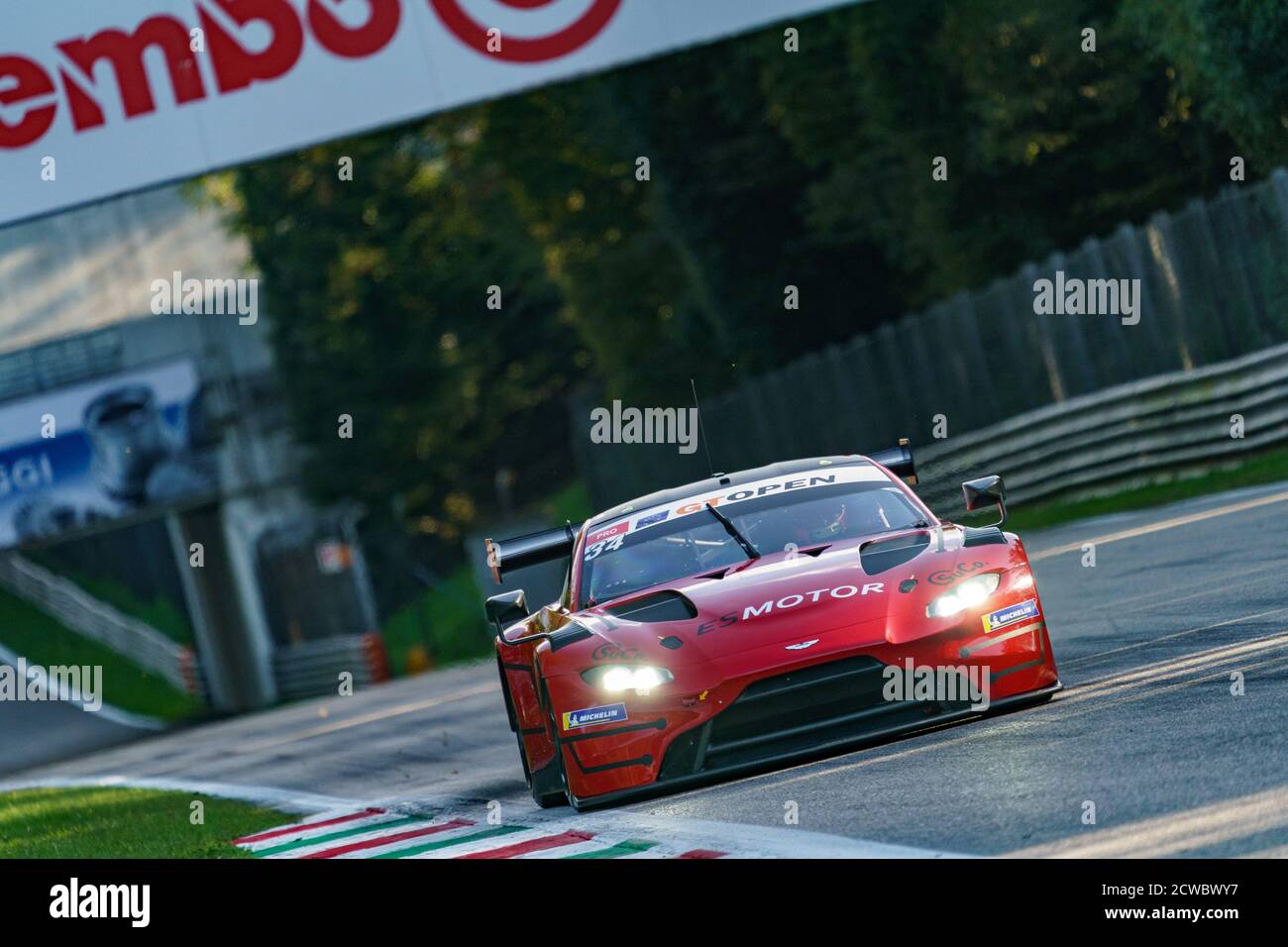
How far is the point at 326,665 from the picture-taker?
40.2m

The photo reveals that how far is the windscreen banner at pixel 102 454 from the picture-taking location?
1443 inches

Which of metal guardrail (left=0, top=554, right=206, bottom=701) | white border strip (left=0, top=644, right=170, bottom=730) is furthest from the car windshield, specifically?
metal guardrail (left=0, top=554, right=206, bottom=701)

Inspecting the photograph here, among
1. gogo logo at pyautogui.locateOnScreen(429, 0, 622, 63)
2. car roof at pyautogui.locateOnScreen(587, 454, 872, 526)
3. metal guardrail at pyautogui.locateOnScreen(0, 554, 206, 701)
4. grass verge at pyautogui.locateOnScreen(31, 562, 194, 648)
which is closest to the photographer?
car roof at pyautogui.locateOnScreen(587, 454, 872, 526)

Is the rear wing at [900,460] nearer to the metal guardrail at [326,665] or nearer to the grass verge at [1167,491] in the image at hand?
the grass verge at [1167,491]

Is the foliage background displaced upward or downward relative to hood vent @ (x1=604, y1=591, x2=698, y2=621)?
upward

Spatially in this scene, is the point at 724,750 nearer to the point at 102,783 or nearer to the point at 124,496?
the point at 102,783

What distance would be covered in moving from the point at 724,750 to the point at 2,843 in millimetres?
7112

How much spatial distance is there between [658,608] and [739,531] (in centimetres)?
110

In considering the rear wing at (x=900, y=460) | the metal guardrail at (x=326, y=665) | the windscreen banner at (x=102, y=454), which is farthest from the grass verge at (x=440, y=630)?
the rear wing at (x=900, y=460)

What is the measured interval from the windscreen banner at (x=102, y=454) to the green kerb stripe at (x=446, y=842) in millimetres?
28139

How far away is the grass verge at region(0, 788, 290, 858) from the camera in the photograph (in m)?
11.7

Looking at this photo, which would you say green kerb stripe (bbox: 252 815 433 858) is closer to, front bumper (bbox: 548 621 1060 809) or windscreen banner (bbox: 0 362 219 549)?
front bumper (bbox: 548 621 1060 809)

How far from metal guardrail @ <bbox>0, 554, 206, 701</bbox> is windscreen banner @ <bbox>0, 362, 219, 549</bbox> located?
743 centimetres

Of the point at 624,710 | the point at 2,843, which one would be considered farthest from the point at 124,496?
the point at 624,710
